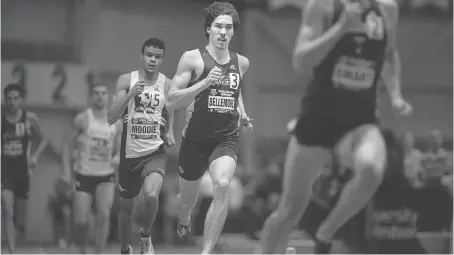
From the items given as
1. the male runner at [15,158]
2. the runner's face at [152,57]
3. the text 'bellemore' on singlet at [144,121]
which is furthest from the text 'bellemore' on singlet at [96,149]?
the runner's face at [152,57]

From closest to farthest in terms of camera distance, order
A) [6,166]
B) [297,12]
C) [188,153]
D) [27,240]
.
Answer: [188,153] → [6,166] → [27,240] → [297,12]

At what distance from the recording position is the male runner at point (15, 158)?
1045 cm

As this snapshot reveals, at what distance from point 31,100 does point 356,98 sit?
10752 millimetres

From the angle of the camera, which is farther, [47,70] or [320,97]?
[47,70]

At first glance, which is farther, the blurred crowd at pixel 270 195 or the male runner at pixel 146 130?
the blurred crowd at pixel 270 195

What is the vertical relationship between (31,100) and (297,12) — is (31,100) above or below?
below

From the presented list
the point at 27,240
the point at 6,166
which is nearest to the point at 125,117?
the point at 6,166

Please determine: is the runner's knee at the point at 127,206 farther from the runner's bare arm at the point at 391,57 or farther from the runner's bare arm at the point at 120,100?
the runner's bare arm at the point at 391,57

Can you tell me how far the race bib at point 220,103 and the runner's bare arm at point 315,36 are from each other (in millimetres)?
2136

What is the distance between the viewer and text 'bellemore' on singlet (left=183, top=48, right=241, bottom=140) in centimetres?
798

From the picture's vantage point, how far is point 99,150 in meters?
10.7

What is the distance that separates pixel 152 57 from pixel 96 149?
7.71 feet

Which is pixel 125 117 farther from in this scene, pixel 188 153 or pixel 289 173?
pixel 289 173

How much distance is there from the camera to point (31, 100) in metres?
15.9
